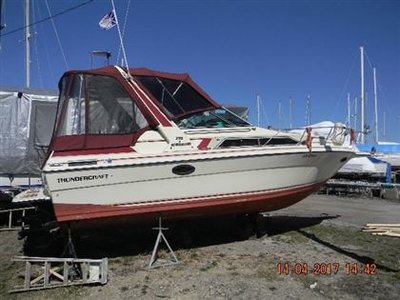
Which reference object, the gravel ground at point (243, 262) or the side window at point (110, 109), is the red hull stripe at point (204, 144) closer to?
the side window at point (110, 109)

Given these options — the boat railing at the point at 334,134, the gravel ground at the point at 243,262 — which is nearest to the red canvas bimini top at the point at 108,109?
the gravel ground at the point at 243,262

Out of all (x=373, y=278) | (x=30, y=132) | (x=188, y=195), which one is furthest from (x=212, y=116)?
(x=30, y=132)

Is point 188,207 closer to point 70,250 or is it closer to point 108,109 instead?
point 70,250

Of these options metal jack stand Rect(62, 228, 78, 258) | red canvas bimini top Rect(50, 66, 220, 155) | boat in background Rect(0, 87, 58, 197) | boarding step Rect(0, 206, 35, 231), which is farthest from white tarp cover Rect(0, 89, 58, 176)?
metal jack stand Rect(62, 228, 78, 258)

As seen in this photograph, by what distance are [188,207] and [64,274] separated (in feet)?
7.26

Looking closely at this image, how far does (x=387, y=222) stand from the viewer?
10711 mm

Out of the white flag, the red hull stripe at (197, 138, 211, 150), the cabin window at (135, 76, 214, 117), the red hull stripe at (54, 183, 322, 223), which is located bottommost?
the red hull stripe at (54, 183, 322, 223)

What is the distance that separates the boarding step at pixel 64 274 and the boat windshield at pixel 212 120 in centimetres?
272

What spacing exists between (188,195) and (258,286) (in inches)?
78.6

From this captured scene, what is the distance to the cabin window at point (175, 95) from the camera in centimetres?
806

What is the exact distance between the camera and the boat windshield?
803 cm

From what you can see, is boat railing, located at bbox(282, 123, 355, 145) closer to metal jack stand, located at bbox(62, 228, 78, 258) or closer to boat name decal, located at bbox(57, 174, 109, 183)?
boat name decal, located at bbox(57, 174, 109, 183)

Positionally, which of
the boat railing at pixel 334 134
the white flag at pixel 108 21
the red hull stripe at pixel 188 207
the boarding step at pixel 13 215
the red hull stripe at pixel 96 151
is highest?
the white flag at pixel 108 21

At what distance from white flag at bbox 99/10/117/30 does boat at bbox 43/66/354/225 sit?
142 centimetres
